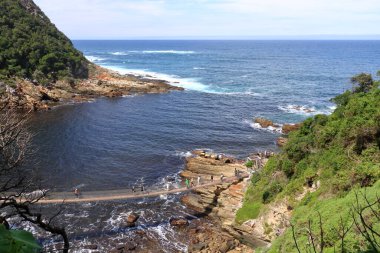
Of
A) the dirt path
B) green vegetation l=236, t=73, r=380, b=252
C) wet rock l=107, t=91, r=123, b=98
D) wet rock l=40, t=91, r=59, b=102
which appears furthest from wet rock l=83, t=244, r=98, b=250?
wet rock l=107, t=91, r=123, b=98

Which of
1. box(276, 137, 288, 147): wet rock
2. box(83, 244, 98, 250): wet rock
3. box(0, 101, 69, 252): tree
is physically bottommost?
box(83, 244, 98, 250): wet rock

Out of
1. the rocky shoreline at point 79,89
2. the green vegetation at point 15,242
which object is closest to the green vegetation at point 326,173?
the green vegetation at point 15,242

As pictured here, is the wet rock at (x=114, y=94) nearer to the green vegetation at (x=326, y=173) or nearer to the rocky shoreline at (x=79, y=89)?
the rocky shoreline at (x=79, y=89)

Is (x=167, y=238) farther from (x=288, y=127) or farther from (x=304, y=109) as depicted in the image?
(x=304, y=109)

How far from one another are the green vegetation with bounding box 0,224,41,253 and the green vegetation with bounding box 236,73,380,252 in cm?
905

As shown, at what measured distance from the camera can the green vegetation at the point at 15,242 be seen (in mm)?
3047

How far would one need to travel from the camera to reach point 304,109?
51844 mm

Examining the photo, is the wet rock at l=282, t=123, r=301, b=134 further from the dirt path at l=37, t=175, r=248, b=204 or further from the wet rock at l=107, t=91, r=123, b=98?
the wet rock at l=107, t=91, r=123, b=98

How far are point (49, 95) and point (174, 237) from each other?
41.8 m

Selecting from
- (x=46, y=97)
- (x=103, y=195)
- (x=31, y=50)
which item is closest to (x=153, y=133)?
(x=103, y=195)

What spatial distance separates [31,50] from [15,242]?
6499cm

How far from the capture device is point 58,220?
76.2 ft

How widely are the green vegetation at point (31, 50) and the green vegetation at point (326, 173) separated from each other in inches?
1810

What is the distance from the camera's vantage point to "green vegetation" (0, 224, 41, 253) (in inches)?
120
